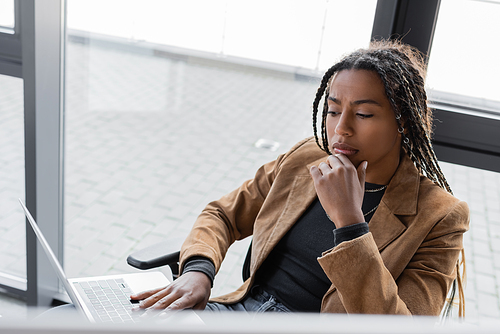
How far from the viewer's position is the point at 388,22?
5.82 feet

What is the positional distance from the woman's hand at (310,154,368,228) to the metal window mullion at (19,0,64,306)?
4.57ft

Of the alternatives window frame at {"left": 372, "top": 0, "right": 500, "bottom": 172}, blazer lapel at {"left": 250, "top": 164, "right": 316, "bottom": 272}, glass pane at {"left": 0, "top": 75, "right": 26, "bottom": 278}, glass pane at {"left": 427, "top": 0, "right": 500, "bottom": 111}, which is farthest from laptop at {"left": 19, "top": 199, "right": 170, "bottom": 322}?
glass pane at {"left": 427, "top": 0, "right": 500, "bottom": 111}

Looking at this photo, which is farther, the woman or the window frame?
the window frame

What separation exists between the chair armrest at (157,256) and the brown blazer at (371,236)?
49 millimetres

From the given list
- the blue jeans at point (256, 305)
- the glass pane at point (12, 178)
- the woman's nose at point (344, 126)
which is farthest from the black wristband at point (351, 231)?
the glass pane at point (12, 178)

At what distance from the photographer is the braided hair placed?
137 centimetres

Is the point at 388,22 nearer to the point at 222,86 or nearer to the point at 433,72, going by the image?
the point at 433,72

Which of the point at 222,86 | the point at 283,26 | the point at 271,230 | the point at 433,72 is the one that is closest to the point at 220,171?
the point at 222,86

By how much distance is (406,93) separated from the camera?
1367 mm

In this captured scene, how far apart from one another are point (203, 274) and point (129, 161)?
1.44m

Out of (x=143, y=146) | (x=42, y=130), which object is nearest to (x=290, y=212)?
(x=42, y=130)

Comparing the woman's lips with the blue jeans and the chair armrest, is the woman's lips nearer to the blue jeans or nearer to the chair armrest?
the blue jeans

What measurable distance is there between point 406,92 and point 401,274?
1.67ft

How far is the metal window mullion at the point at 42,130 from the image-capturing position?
2.05 metres
